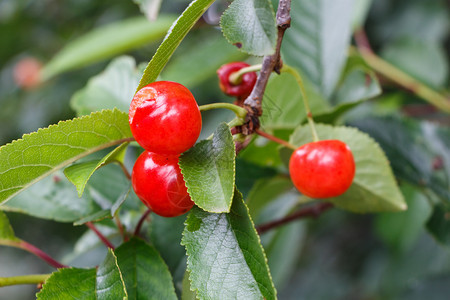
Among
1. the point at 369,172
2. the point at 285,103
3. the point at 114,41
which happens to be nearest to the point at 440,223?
the point at 369,172

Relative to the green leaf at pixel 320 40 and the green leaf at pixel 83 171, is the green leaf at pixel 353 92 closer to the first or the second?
the green leaf at pixel 320 40

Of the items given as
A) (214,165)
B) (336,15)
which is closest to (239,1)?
(214,165)

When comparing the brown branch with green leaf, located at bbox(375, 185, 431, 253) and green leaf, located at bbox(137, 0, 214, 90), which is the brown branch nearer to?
green leaf, located at bbox(137, 0, 214, 90)

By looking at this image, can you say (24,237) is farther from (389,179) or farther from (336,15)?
(389,179)

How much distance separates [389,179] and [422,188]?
350 mm

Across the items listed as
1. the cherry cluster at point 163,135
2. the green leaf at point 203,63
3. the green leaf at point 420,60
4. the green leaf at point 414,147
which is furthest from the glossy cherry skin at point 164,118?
the green leaf at point 420,60

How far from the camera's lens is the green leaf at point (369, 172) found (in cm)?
109

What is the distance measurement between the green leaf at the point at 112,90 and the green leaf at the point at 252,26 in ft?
1.88

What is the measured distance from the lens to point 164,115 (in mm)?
731

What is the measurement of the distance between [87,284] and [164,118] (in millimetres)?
388

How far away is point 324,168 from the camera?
2.75ft

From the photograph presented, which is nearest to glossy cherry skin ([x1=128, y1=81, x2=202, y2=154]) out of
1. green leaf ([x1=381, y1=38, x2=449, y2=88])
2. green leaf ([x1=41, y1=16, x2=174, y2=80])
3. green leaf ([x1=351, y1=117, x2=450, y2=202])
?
green leaf ([x1=351, y1=117, x2=450, y2=202])

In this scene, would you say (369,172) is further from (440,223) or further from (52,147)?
(52,147)

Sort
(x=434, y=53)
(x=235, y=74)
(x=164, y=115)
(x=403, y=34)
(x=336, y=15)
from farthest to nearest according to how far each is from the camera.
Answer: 1. (x=403, y=34)
2. (x=434, y=53)
3. (x=336, y=15)
4. (x=235, y=74)
5. (x=164, y=115)
